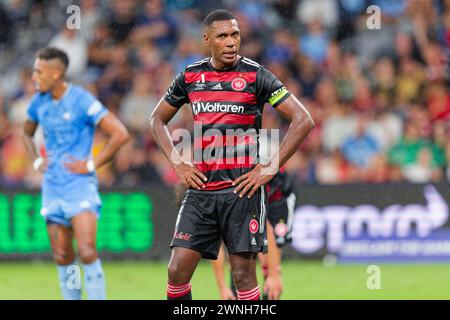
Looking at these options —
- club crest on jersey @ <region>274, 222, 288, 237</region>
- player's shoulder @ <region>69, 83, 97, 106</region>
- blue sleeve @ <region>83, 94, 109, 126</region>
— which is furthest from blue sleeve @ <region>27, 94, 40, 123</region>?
club crest on jersey @ <region>274, 222, 288, 237</region>

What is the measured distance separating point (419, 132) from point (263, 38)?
295cm

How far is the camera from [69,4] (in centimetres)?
1661

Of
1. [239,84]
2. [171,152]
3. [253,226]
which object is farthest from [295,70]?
[253,226]

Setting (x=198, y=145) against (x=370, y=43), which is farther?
(x=370, y=43)

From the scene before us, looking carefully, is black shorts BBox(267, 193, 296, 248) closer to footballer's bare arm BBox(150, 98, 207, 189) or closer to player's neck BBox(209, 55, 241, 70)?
footballer's bare arm BBox(150, 98, 207, 189)

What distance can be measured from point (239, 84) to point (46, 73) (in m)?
2.73

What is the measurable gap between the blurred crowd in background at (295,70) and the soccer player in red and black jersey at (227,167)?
6888 millimetres

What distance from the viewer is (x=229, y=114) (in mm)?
7582

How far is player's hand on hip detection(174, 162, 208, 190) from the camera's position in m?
7.63

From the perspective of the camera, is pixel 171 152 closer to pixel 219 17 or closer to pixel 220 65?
pixel 220 65

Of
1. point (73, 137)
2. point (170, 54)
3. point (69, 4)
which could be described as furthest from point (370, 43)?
point (73, 137)

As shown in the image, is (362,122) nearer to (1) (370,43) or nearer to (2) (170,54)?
(1) (370,43)

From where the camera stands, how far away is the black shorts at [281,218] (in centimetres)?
917

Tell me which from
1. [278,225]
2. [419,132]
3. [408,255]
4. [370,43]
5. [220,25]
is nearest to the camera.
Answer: [220,25]
